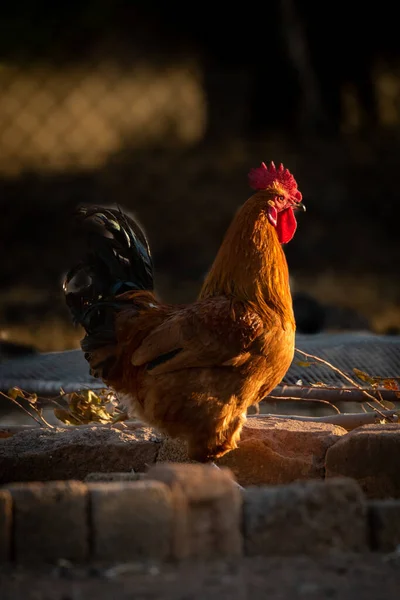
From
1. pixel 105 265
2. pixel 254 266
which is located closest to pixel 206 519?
pixel 254 266

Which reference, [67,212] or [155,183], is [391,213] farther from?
[67,212]

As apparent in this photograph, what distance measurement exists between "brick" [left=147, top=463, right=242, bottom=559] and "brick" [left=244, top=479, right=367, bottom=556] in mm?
57

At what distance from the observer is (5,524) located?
276 cm

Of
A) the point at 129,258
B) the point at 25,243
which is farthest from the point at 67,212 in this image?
the point at 129,258

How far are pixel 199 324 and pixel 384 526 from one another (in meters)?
1.43

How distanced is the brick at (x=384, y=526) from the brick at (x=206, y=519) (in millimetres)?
416

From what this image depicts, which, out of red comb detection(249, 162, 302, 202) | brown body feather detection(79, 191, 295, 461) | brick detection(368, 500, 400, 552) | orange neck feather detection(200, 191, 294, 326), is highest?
red comb detection(249, 162, 302, 202)

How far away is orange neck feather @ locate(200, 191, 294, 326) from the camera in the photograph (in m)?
4.32

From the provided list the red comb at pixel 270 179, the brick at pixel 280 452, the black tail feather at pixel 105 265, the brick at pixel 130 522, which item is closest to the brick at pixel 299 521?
the brick at pixel 130 522

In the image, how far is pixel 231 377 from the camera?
13.5 feet

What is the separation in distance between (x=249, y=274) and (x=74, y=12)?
46.9 ft

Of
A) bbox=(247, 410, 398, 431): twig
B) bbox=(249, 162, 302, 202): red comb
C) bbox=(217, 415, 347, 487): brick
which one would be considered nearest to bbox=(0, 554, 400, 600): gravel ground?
bbox=(217, 415, 347, 487): brick

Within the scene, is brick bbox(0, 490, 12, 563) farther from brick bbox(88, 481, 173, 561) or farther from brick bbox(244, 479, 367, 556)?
brick bbox(244, 479, 367, 556)

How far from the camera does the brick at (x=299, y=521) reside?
2.88m
